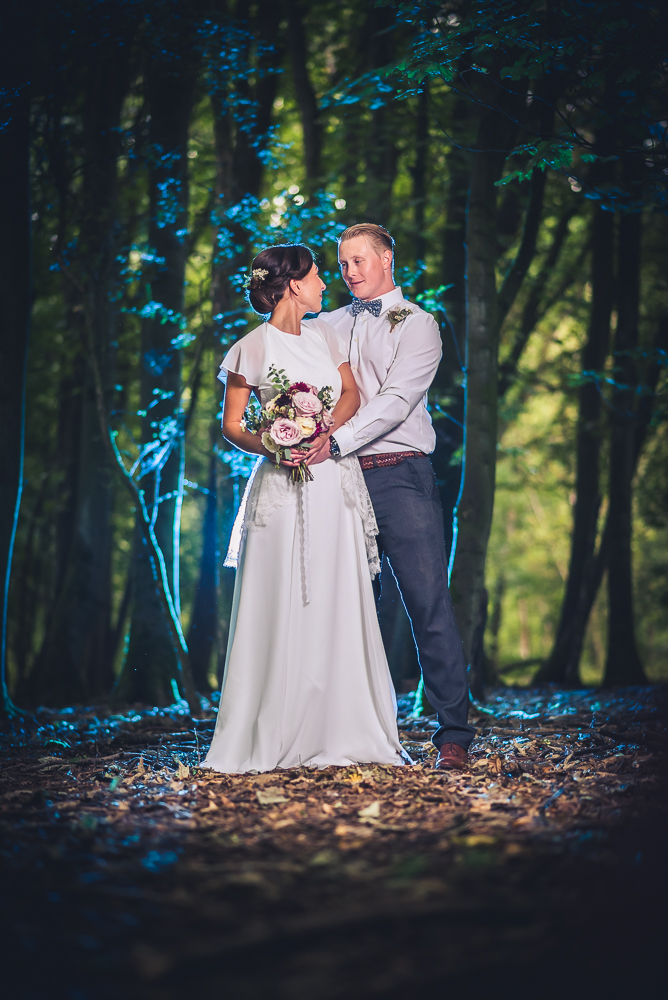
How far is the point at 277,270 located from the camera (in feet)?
13.3

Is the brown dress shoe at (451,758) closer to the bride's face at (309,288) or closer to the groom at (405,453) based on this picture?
the groom at (405,453)

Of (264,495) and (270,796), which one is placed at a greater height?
(264,495)

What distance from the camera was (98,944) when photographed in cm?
186

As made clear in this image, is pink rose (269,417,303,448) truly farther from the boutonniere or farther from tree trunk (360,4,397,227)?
tree trunk (360,4,397,227)

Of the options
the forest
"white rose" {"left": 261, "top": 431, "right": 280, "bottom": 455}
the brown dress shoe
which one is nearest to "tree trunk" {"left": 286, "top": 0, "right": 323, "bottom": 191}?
the forest

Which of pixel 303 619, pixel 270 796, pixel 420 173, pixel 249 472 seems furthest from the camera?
pixel 420 173

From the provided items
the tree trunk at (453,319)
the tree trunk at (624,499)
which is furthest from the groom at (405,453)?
the tree trunk at (624,499)

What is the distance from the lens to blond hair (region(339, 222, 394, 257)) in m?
4.12

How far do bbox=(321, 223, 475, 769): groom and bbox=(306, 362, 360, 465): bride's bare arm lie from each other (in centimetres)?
6

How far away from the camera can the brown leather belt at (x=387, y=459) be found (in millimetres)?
4129

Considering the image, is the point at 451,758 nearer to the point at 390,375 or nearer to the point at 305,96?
the point at 390,375

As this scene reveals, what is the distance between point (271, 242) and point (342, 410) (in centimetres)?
403

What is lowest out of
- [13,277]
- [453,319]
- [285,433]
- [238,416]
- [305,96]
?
[285,433]

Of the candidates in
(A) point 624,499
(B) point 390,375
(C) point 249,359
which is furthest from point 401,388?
(A) point 624,499
